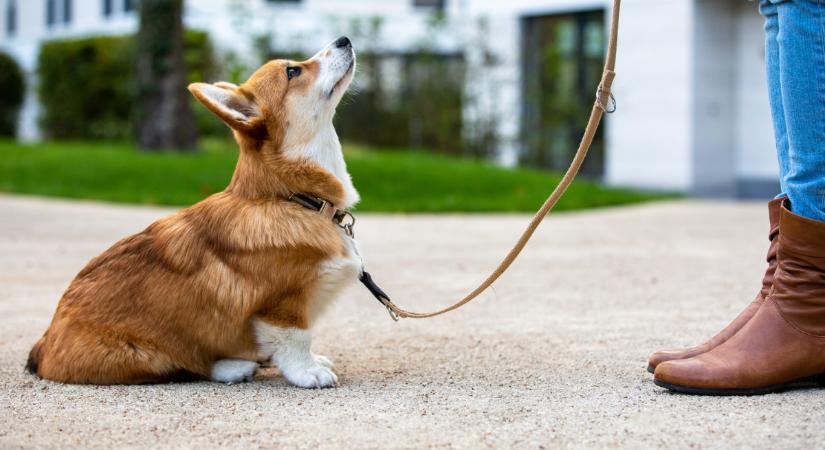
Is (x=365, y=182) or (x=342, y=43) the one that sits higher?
(x=342, y=43)

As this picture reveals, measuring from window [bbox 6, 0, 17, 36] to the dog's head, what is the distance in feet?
86.8

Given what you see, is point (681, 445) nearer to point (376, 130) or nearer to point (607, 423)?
point (607, 423)

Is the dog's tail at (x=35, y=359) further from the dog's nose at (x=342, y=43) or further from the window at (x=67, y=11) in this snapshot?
the window at (x=67, y=11)

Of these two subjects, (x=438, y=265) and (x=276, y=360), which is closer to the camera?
(x=276, y=360)

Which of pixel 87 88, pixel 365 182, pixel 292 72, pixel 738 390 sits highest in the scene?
pixel 292 72

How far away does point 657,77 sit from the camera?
13422 millimetres

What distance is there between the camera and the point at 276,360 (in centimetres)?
316

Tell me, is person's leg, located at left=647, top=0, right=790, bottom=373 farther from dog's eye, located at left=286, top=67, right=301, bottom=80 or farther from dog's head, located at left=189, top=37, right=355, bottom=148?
dog's eye, located at left=286, top=67, right=301, bottom=80

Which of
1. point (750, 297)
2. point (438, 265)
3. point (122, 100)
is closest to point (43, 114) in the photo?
point (122, 100)

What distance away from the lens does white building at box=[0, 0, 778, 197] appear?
13078 millimetres

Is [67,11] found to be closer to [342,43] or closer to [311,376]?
[342,43]

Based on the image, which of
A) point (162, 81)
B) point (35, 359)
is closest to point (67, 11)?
point (162, 81)

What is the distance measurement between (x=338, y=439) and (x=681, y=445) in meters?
0.85

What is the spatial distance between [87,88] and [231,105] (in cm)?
1771
